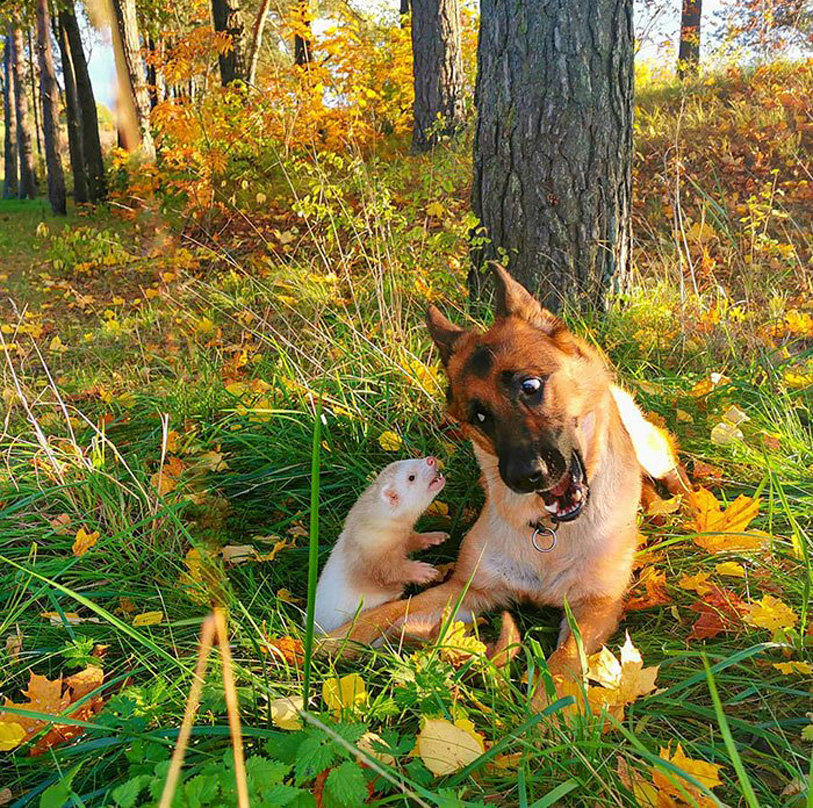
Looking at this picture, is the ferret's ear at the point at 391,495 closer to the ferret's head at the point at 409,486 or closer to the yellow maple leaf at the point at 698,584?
the ferret's head at the point at 409,486

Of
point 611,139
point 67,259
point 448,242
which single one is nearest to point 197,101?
point 67,259

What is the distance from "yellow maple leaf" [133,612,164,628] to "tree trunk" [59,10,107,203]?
12.5 m

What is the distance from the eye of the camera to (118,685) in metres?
2.16

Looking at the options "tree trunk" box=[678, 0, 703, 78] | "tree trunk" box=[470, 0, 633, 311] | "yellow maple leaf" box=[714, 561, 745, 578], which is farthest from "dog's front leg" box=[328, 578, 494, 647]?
"tree trunk" box=[678, 0, 703, 78]

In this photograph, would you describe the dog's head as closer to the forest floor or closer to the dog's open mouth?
the dog's open mouth

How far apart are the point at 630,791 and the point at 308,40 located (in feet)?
28.3

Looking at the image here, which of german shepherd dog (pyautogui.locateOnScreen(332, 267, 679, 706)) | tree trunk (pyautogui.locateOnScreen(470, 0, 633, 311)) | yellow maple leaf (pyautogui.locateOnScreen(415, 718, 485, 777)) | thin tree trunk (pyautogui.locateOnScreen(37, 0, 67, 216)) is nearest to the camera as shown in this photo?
yellow maple leaf (pyautogui.locateOnScreen(415, 718, 485, 777))

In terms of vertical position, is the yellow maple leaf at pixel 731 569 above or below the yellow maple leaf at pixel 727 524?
below

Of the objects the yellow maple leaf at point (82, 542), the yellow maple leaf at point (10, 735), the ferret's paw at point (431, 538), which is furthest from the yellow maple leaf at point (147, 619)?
the ferret's paw at point (431, 538)

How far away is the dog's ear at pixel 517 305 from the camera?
2547 mm

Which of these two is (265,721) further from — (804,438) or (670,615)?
(804,438)

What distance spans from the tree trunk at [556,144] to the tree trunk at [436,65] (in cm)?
409

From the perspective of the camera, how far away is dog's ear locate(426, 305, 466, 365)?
269cm

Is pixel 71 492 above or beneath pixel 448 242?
beneath
